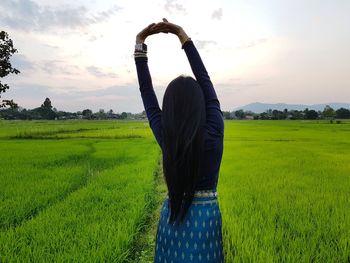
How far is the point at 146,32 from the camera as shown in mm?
1817

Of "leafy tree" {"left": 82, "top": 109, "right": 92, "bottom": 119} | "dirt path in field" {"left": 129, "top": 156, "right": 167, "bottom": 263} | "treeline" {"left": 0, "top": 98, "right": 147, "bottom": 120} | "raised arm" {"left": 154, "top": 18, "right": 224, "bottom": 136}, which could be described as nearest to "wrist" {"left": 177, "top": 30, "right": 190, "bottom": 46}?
"raised arm" {"left": 154, "top": 18, "right": 224, "bottom": 136}

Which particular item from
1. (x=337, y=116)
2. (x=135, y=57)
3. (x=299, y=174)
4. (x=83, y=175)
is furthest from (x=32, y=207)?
(x=337, y=116)

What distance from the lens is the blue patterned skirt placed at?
164cm

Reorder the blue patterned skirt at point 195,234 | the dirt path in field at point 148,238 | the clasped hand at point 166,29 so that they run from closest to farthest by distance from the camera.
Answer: the blue patterned skirt at point 195,234
the clasped hand at point 166,29
the dirt path in field at point 148,238

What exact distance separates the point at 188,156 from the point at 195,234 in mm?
368

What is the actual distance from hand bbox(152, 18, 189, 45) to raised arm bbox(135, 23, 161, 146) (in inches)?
1.4

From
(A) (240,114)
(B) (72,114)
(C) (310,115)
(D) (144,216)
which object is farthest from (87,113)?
(D) (144,216)

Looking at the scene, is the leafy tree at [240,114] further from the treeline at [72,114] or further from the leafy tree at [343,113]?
the leafy tree at [343,113]

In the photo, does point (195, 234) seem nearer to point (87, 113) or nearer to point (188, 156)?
point (188, 156)

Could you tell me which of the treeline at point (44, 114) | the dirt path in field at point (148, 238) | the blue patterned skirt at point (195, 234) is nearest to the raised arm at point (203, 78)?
the blue patterned skirt at point (195, 234)

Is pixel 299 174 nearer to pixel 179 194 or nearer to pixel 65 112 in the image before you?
pixel 179 194

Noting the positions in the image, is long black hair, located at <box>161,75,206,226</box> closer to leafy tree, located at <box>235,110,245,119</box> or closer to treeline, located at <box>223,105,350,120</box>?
treeline, located at <box>223,105,350,120</box>

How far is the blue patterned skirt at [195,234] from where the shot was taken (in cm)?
164

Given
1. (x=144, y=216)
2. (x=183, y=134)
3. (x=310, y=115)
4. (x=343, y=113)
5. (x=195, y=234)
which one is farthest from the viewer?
(x=310, y=115)
